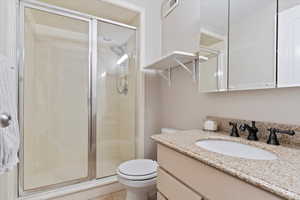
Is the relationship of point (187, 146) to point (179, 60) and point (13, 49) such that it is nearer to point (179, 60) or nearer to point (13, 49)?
point (179, 60)

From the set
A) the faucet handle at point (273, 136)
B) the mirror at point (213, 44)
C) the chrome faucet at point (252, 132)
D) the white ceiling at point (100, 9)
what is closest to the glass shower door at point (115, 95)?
the white ceiling at point (100, 9)

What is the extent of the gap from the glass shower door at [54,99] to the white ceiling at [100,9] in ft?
0.50

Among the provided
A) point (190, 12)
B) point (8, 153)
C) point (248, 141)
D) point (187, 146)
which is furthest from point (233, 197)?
point (190, 12)

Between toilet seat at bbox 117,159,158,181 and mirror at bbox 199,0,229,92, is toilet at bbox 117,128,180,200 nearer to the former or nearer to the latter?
toilet seat at bbox 117,159,158,181

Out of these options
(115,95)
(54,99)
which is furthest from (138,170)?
(54,99)

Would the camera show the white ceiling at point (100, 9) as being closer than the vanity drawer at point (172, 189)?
No

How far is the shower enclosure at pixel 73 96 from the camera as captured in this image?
172cm

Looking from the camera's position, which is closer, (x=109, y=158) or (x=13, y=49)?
(x=13, y=49)

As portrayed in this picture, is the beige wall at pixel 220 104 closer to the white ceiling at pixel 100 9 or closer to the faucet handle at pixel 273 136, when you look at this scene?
the faucet handle at pixel 273 136

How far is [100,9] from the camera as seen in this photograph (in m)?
1.91

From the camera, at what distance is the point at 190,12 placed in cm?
154

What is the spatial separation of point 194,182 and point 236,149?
421mm

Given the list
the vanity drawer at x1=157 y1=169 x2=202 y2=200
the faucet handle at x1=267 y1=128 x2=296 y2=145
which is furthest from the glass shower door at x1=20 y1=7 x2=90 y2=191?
the faucet handle at x1=267 y1=128 x2=296 y2=145

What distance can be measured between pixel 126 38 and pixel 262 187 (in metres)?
2.19
